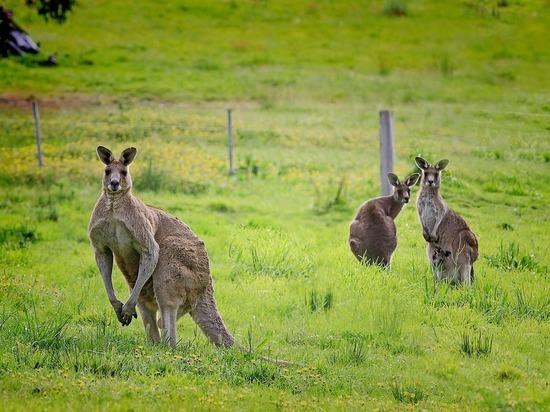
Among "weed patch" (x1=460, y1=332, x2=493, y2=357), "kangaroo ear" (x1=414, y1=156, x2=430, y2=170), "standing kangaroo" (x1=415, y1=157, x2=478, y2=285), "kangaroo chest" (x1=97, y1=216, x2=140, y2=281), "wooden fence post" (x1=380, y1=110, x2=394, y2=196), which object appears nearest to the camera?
"kangaroo chest" (x1=97, y1=216, x2=140, y2=281)

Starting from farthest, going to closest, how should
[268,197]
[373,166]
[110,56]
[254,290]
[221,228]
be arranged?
[110,56], [373,166], [268,197], [221,228], [254,290]

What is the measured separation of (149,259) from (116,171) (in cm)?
84

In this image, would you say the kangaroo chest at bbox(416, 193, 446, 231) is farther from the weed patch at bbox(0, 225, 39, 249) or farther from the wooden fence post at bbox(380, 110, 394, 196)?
the weed patch at bbox(0, 225, 39, 249)

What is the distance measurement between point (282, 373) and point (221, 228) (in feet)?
22.6

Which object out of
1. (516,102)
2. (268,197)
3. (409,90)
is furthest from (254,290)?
(409,90)

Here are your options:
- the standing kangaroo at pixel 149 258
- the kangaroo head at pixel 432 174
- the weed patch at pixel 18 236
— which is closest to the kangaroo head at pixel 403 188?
the kangaroo head at pixel 432 174

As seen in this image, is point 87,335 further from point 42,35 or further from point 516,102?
point 42,35

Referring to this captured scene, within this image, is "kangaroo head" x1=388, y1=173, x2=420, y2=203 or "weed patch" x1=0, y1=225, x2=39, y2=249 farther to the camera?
"weed patch" x1=0, y1=225, x2=39, y2=249

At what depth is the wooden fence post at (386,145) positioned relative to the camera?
14.5m

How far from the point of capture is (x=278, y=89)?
28.8 metres

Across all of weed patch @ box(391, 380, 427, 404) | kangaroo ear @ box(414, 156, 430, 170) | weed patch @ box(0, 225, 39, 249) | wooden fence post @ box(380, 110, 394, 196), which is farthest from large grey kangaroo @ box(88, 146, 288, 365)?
wooden fence post @ box(380, 110, 394, 196)

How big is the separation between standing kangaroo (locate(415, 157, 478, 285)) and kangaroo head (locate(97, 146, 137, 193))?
13.3 ft

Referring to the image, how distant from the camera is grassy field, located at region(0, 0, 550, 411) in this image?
8195 millimetres

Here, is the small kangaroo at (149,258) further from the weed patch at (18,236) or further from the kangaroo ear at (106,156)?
the weed patch at (18,236)
